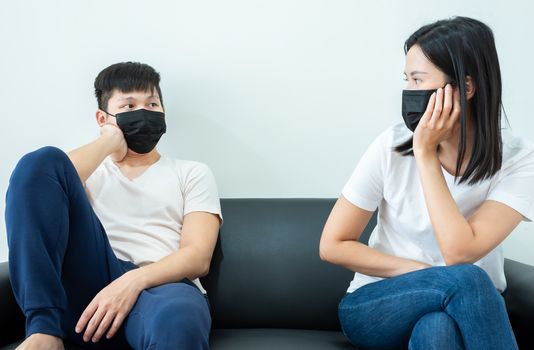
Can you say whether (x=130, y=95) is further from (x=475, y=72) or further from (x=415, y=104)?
(x=475, y=72)

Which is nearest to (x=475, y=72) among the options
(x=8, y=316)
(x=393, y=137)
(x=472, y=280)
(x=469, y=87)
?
(x=469, y=87)

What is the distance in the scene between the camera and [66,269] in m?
1.48

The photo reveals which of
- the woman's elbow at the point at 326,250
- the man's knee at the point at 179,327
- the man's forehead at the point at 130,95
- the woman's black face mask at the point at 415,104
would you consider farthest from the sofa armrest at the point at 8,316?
the woman's black face mask at the point at 415,104

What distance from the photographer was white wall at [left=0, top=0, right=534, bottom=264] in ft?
6.70

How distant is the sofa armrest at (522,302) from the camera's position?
59.4 inches

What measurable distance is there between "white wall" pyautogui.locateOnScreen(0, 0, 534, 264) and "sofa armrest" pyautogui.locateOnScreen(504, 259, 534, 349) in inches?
16.4

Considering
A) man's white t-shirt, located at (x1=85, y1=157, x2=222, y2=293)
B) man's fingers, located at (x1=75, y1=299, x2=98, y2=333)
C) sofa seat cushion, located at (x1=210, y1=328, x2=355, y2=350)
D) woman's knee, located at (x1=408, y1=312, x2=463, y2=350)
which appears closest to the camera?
woman's knee, located at (x1=408, y1=312, x2=463, y2=350)

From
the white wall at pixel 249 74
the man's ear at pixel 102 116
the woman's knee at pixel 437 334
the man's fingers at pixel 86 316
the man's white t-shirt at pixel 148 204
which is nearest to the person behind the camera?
the woman's knee at pixel 437 334

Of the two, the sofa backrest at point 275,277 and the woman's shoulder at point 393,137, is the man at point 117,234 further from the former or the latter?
the woman's shoulder at point 393,137

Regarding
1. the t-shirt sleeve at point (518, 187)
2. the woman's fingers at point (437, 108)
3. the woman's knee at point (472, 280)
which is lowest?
the woman's knee at point (472, 280)

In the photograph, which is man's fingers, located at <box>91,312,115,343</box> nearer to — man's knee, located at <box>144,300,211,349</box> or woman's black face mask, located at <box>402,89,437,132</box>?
man's knee, located at <box>144,300,211,349</box>

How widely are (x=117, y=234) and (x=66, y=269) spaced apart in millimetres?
271

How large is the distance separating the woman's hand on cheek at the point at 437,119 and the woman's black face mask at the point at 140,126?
759 mm

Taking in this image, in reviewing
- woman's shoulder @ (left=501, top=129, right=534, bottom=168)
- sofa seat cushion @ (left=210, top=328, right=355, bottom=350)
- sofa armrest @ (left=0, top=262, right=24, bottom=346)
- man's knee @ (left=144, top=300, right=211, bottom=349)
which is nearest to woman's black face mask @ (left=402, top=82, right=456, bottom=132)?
woman's shoulder @ (left=501, top=129, right=534, bottom=168)
